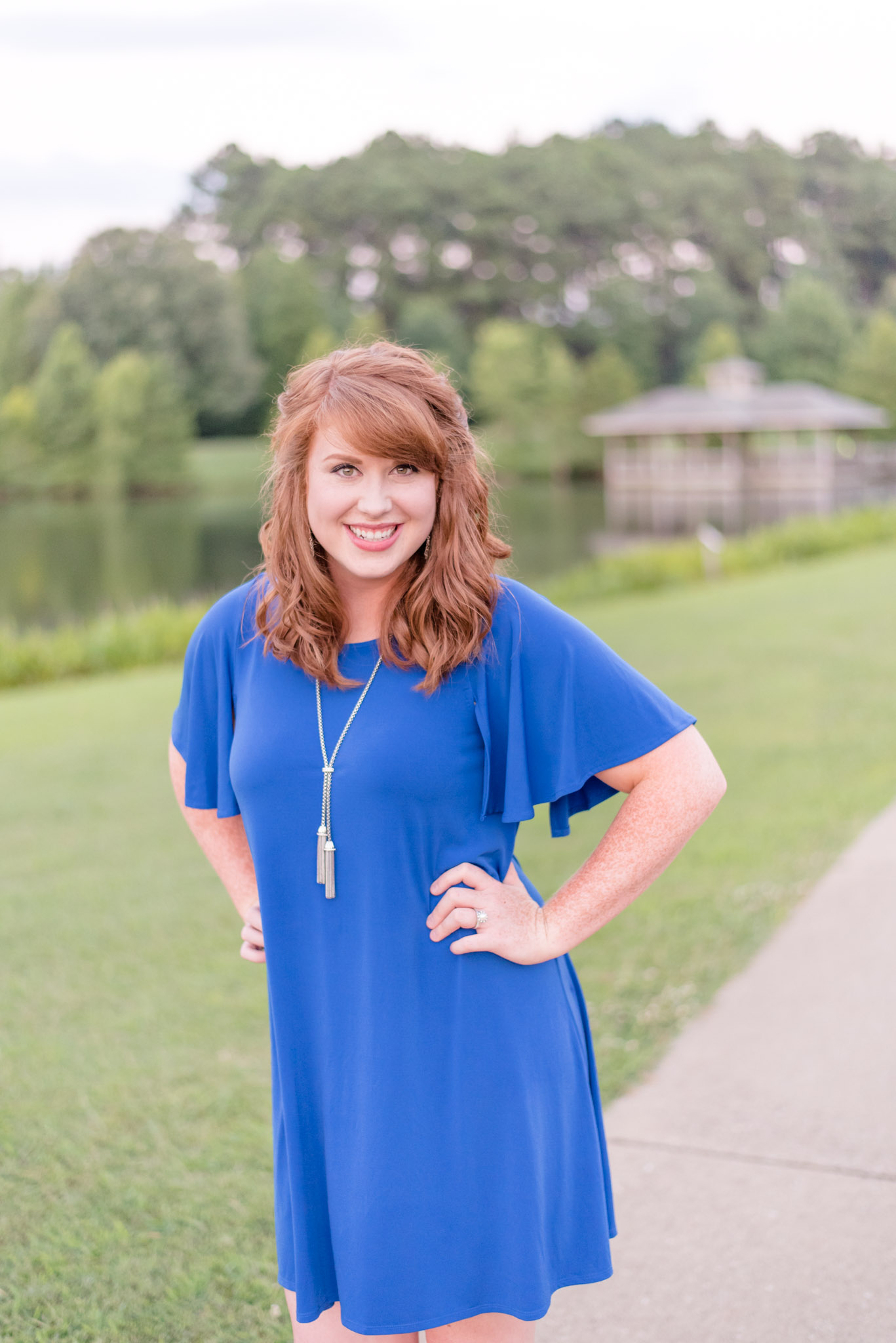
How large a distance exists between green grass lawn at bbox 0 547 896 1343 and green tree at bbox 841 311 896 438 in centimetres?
5401

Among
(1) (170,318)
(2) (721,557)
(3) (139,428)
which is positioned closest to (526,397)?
(1) (170,318)

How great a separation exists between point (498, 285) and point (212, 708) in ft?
220

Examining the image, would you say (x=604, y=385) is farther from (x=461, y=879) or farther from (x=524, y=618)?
(x=461, y=879)

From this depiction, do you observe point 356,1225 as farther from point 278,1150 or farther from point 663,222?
point 663,222

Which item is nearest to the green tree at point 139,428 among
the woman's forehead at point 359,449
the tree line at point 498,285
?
the tree line at point 498,285

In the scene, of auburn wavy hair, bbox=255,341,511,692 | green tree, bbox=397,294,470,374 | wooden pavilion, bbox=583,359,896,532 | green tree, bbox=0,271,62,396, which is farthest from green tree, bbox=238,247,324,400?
auburn wavy hair, bbox=255,341,511,692

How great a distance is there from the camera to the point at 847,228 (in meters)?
69.8

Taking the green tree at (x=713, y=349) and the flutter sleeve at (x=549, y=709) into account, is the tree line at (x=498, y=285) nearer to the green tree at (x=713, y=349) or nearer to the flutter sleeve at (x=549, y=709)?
the green tree at (x=713, y=349)

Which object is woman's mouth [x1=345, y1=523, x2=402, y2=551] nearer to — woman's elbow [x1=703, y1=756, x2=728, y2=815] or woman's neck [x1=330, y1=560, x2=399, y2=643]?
woman's neck [x1=330, y1=560, x2=399, y2=643]

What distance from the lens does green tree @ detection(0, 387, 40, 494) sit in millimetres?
43656

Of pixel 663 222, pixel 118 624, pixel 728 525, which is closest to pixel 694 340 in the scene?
pixel 663 222

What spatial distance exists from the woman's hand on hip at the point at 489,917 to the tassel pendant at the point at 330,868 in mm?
116

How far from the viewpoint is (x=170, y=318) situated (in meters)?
52.2

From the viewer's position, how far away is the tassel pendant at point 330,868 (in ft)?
4.62
